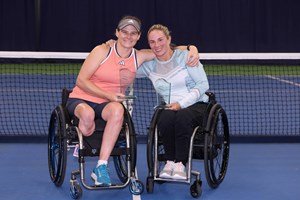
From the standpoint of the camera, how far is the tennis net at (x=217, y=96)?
223 inches

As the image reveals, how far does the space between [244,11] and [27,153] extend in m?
8.99

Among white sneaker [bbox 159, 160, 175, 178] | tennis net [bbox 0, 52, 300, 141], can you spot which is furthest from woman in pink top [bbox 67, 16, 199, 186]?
tennis net [bbox 0, 52, 300, 141]

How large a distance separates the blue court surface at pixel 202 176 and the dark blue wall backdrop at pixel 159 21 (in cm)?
786

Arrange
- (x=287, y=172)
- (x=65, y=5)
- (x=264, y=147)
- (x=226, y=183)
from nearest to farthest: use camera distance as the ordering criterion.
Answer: (x=226, y=183)
(x=287, y=172)
(x=264, y=147)
(x=65, y=5)

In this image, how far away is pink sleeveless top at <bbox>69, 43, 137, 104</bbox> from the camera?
3943 millimetres

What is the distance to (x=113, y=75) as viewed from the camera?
3951 millimetres

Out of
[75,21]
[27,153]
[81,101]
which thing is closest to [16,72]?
[75,21]

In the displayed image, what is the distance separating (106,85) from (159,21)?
30.5 ft

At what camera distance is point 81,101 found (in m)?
3.91

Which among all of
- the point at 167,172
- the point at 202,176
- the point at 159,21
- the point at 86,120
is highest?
the point at 159,21

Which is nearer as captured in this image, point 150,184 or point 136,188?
point 136,188

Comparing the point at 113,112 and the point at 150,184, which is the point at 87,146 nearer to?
the point at 113,112

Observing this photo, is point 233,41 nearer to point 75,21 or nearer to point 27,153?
point 75,21

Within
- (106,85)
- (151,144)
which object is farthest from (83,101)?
(151,144)
